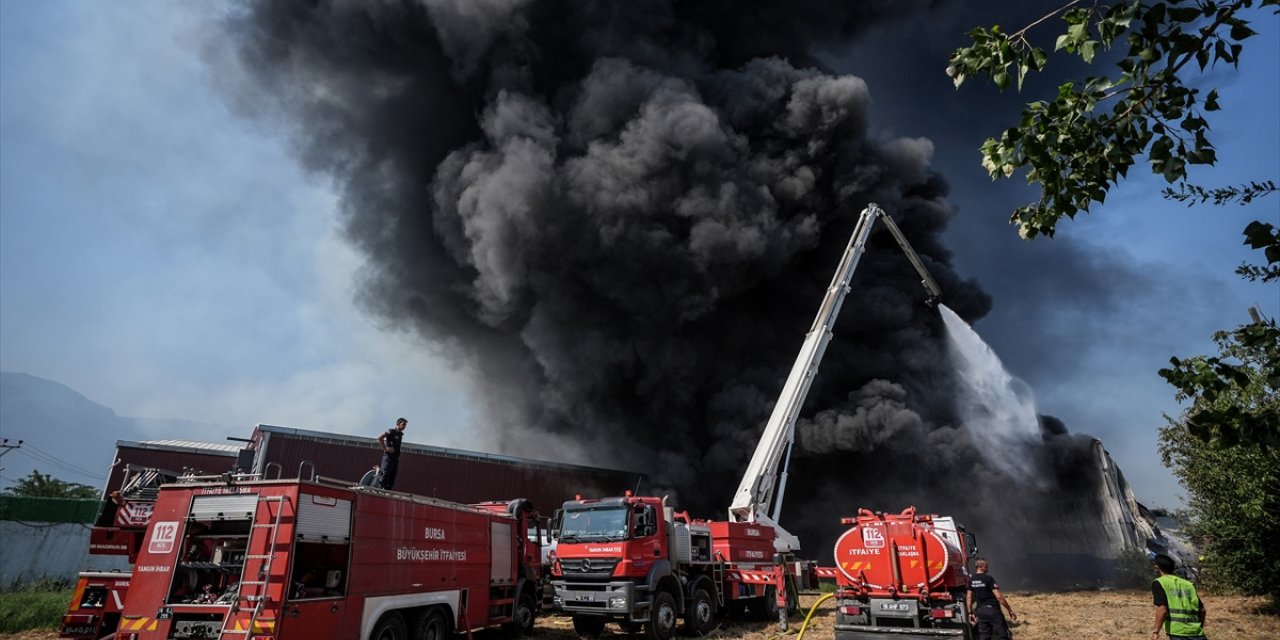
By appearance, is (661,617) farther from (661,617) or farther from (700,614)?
(700,614)

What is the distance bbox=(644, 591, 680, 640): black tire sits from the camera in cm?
1251

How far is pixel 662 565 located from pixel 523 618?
327cm

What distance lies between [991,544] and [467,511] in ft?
78.7

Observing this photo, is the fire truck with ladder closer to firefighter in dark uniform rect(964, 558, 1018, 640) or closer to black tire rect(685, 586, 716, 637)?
black tire rect(685, 586, 716, 637)

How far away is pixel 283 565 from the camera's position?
768cm

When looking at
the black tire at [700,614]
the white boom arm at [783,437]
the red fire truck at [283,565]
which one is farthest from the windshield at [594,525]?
the white boom arm at [783,437]

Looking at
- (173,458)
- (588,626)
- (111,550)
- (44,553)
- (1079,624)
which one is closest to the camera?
(111,550)

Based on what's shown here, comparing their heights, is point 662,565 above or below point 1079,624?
above

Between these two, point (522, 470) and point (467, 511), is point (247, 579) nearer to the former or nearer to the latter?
point (467, 511)

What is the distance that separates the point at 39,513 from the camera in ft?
68.2

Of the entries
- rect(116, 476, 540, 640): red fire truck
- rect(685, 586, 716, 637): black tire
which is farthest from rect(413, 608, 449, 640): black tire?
rect(685, 586, 716, 637): black tire

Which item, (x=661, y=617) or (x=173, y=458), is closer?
(x=661, y=617)

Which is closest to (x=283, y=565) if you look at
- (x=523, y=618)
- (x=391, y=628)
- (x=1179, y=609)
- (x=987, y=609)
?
(x=391, y=628)

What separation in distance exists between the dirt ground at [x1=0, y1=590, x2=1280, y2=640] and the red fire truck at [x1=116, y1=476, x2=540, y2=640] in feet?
16.8
